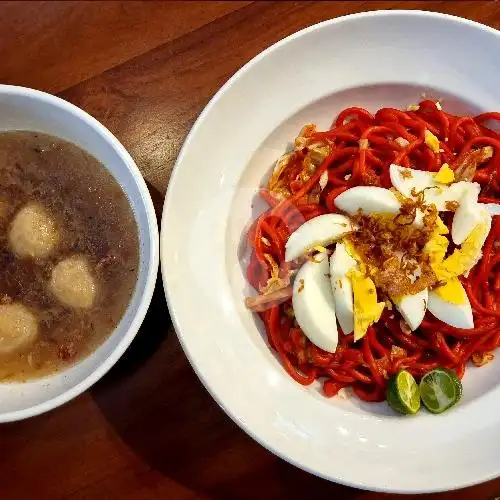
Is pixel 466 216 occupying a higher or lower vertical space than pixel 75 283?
higher

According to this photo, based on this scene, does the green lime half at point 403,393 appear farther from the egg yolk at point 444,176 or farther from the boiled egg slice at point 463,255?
the egg yolk at point 444,176

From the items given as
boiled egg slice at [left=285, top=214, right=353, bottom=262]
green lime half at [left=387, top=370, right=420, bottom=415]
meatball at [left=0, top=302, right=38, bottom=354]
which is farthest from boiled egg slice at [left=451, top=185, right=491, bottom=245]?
meatball at [left=0, top=302, right=38, bottom=354]

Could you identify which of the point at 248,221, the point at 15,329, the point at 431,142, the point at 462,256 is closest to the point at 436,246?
the point at 462,256

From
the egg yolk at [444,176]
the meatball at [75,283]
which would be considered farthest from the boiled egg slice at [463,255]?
the meatball at [75,283]

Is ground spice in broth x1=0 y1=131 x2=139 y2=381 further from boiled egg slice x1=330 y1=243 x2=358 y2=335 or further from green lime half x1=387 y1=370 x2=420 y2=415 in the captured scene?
green lime half x1=387 y1=370 x2=420 y2=415

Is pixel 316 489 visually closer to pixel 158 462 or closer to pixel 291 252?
pixel 158 462

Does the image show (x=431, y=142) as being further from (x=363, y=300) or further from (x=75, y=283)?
(x=75, y=283)
